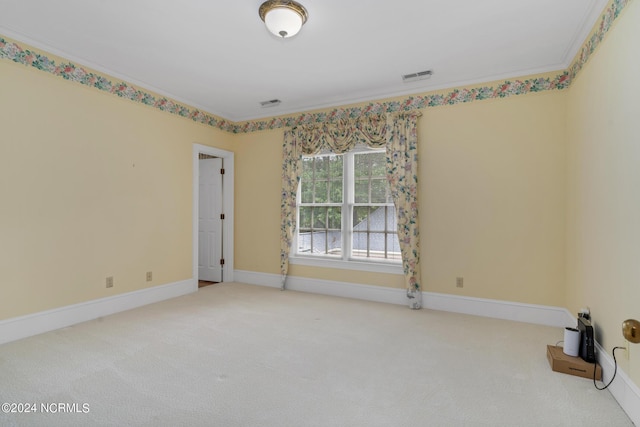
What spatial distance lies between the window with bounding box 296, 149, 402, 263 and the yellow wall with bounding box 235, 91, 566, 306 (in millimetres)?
456

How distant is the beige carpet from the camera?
6.58 feet

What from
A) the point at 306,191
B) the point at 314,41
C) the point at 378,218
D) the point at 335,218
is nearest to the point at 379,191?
the point at 378,218

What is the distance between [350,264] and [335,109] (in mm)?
2233

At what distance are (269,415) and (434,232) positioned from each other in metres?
2.96

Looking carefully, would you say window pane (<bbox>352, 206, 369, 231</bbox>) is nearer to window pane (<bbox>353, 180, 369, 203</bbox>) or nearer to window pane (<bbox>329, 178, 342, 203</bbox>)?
window pane (<bbox>353, 180, 369, 203</bbox>)

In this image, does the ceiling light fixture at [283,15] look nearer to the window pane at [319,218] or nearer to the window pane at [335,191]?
the window pane at [335,191]

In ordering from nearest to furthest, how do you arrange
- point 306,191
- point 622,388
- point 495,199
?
→ 1. point 622,388
2. point 495,199
3. point 306,191

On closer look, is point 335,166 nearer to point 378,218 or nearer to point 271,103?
point 378,218

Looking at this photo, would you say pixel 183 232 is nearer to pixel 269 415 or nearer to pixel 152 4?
pixel 152 4

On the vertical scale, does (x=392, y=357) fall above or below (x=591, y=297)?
below

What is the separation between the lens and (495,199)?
153 inches

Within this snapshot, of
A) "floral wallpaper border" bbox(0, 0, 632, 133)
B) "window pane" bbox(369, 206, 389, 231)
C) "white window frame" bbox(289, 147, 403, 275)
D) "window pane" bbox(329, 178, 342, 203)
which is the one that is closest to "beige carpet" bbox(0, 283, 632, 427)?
"white window frame" bbox(289, 147, 403, 275)

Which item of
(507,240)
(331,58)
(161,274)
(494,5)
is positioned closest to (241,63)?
(331,58)

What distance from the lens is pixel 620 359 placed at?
220 centimetres
